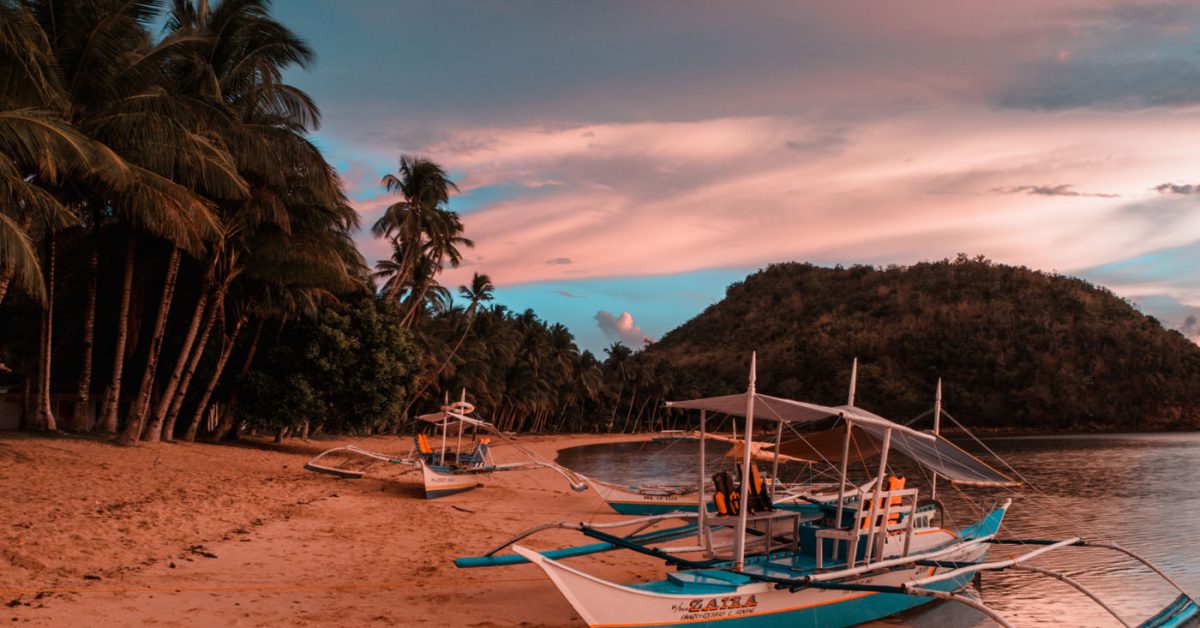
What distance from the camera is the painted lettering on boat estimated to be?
821 cm

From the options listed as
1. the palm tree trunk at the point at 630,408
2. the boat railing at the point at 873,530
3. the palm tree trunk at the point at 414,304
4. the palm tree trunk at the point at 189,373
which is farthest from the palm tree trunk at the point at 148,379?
the palm tree trunk at the point at 630,408

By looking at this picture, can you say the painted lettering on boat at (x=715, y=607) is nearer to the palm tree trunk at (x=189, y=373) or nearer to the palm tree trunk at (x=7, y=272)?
the palm tree trunk at (x=7, y=272)

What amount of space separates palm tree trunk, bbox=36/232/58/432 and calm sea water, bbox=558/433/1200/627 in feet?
61.2

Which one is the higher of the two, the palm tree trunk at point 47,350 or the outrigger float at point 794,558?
the palm tree trunk at point 47,350

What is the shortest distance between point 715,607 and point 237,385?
25.3 metres

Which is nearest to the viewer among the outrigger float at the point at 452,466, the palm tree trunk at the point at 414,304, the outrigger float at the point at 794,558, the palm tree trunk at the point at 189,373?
the outrigger float at the point at 794,558

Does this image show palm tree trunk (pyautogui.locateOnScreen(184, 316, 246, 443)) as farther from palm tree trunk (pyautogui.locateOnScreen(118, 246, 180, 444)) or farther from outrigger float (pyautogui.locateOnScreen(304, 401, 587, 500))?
outrigger float (pyautogui.locateOnScreen(304, 401, 587, 500))

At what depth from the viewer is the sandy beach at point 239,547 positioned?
870 cm

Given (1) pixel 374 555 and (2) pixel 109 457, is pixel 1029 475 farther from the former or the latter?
(2) pixel 109 457

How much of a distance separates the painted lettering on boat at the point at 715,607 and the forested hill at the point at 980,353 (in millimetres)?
94579

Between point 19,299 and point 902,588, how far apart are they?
2884 centimetres

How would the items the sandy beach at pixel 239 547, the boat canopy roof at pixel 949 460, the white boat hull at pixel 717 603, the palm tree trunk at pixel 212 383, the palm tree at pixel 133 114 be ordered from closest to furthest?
the white boat hull at pixel 717 603 < the sandy beach at pixel 239 547 < the boat canopy roof at pixel 949 460 < the palm tree at pixel 133 114 < the palm tree trunk at pixel 212 383

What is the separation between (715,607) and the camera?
843 centimetres

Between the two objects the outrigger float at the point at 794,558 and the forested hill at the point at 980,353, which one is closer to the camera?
the outrigger float at the point at 794,558
